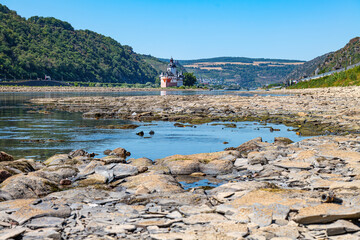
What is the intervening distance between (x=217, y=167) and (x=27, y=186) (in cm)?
634

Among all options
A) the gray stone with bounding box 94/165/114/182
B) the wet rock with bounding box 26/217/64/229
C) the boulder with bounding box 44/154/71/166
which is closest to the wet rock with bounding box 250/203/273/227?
the wet rock with bounding box 26/217/64/229

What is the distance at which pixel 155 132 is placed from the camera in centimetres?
2516

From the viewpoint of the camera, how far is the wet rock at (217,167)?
13.0 m

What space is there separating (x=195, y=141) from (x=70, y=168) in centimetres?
1003

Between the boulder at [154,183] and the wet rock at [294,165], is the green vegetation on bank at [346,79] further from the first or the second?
the boulder at [154,183]

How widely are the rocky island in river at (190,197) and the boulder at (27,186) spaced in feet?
0.09

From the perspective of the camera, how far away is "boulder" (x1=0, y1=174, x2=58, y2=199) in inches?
383

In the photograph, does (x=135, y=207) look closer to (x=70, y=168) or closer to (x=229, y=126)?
(x=70, y=168)

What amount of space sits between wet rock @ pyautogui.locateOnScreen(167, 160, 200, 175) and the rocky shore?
0.04 meters

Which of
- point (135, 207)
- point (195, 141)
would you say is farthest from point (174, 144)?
point (135, 207)

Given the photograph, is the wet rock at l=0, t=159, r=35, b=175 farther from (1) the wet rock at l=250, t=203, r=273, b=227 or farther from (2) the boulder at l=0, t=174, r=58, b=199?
(1) the wet rock at l=250, t=203, r=273, b=227

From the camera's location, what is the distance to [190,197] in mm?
9250

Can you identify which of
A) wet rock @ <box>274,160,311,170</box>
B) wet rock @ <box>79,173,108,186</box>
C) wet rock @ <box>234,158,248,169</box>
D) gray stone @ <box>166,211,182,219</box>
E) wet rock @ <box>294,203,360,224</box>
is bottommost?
wet rock @ <box>79,173,108,186</box>

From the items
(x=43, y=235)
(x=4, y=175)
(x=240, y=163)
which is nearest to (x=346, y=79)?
(x=240, y=163)
